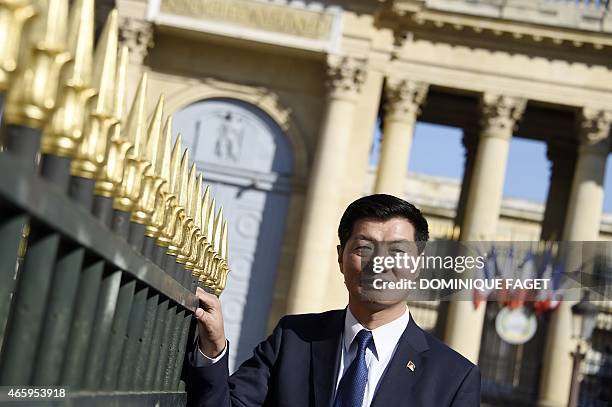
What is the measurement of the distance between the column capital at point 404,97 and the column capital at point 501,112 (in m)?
1.53

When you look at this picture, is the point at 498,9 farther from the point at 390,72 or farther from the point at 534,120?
the point at 534,120

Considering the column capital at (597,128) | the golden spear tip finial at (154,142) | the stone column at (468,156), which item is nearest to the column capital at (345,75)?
the column capital at (597,128)

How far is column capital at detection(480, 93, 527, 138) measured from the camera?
2639 centimetres

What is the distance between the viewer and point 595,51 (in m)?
26.4

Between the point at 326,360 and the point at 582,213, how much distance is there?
23.4 m

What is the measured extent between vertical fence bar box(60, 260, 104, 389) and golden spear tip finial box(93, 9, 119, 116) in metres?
0.34

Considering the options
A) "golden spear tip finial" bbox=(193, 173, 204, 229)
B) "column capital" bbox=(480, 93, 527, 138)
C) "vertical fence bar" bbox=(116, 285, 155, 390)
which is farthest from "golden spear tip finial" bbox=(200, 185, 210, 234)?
"column capital" bbox=(480, 93, 527, 138)

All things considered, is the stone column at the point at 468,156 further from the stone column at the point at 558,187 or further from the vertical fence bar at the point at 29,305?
the vertical fence bar at the point at 29,305

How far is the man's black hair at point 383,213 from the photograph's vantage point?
394 centimetres

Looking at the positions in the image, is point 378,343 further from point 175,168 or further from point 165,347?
point 175,168

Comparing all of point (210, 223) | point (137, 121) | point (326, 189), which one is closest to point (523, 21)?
point (326, 189)

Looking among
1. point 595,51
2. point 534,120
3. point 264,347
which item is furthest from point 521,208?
point 264,347

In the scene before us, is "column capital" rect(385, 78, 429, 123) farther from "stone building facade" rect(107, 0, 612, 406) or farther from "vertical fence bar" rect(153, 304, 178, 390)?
"vertical fence bar" rect(153, 304, 178, 390)

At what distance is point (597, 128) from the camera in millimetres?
26516
